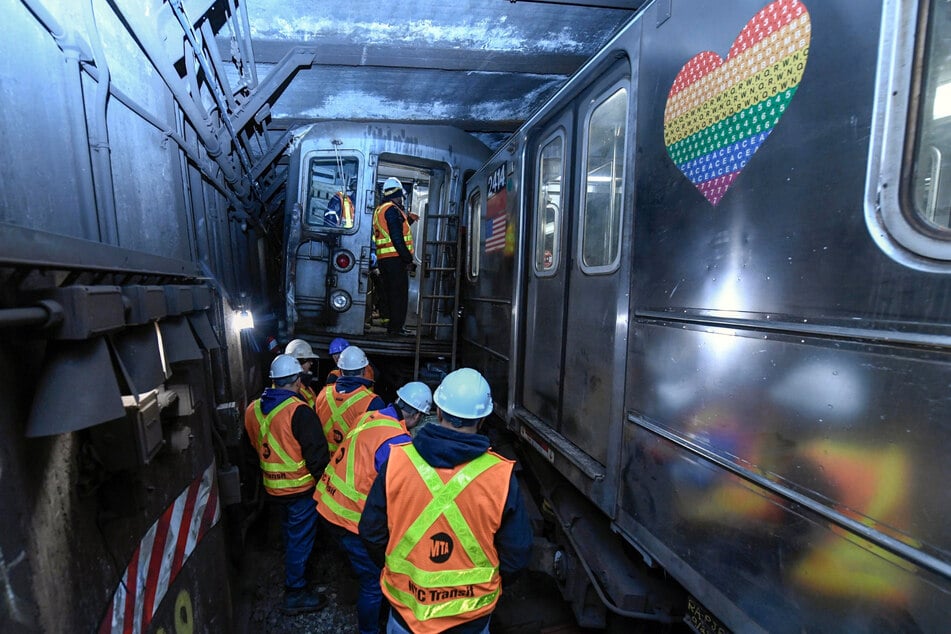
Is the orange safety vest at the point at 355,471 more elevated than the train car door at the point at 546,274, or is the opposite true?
the train car door at the point at 546,274

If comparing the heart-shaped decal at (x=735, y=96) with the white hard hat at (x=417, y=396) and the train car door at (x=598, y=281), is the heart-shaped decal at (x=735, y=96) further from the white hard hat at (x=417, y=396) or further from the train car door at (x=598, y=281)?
the white hard hat at (x=417, y=396)

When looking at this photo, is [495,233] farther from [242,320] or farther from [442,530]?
[442,530]

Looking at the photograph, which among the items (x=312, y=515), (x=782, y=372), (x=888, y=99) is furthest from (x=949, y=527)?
(x=312, y=515)

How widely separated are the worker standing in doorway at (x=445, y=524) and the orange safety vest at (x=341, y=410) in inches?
67.1

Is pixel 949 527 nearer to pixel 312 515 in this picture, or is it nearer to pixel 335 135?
pixel 312 515

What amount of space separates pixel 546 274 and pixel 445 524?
1830 millimetres

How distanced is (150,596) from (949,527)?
215 centimetres

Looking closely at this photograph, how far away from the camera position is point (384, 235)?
5.48m

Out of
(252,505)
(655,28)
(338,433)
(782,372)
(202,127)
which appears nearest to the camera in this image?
(782,372)

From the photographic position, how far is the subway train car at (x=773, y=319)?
3.42ft

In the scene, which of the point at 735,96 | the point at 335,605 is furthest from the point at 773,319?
the point at 335,605

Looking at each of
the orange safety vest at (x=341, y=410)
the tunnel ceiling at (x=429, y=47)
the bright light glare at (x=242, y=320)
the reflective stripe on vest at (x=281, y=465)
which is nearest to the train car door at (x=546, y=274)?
the orange safety vest at (x=341, y=410)

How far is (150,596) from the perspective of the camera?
1.46m

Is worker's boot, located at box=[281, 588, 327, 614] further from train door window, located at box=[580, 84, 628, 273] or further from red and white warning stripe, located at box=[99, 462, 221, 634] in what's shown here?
train door window, located at box=[580, 84, 628, 273]
